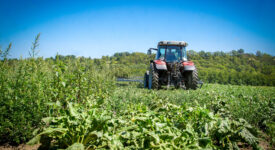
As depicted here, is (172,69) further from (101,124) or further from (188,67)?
(101,124)

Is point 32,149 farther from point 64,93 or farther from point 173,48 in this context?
point 173,48

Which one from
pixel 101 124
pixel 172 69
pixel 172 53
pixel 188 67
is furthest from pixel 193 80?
pixel 101 124

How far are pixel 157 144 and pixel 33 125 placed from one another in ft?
6.41

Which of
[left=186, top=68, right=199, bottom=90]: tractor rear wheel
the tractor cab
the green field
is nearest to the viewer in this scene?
the green field

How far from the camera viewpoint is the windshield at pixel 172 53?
8141 mm

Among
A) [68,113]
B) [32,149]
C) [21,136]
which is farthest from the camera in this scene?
[21,136]

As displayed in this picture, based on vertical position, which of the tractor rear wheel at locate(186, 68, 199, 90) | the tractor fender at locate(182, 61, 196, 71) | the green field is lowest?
the green field

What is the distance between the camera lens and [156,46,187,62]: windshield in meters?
8.14

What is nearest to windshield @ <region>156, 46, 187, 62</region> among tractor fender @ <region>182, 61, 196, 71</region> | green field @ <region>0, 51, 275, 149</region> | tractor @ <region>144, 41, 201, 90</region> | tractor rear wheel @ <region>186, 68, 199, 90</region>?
tractor @ <region>144, 41, 201, 90</region>

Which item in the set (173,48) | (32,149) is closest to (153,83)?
(173,48)

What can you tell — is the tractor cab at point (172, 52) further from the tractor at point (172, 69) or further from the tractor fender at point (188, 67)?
the tractor fender at point (188, 67)

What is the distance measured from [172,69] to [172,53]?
1.38m

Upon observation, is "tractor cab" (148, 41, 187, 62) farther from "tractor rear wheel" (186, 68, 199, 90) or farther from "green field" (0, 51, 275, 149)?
"green field" (0, 51, 275, 149)

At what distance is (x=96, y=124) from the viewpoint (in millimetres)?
1623
